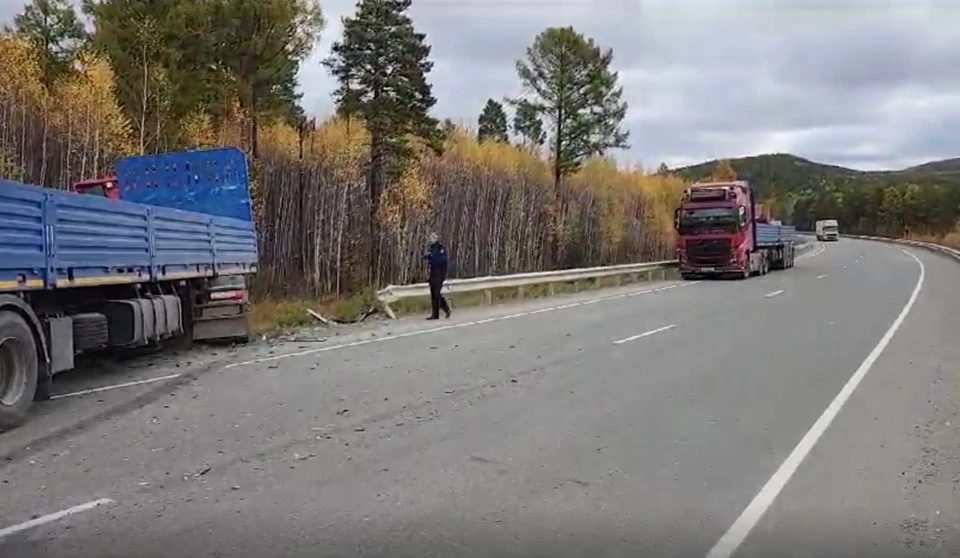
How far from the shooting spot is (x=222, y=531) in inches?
205

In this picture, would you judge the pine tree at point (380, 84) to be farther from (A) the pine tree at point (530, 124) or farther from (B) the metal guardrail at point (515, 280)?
(A) the pine tree at point (530, 124)

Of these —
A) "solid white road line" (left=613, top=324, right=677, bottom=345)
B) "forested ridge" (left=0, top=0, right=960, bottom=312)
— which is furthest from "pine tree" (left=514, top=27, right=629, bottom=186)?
"solid white road line" (left=613, top=324, right=677, bottom=345)

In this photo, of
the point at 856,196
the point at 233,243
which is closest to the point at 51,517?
the point at 233,243

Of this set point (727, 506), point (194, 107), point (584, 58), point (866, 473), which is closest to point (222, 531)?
point (727, 506)

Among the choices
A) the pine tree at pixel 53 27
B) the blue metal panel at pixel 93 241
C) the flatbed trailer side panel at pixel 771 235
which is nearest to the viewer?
the blue metal panel at pixel 93 241

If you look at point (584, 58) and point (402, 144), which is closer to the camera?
point (402, 144)

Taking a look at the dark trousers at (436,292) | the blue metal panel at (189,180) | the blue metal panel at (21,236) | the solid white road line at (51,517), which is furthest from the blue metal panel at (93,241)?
the dark trousers at (436,292)

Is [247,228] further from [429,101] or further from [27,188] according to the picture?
[429,101]

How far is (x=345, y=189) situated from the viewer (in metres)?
29.5

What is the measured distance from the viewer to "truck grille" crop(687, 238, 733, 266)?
112ft

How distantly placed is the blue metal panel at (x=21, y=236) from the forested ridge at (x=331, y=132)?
12.4 m

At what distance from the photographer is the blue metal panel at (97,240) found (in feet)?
30.0

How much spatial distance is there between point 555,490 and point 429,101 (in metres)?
26.8

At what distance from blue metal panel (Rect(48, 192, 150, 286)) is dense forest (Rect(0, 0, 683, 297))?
406 inches
